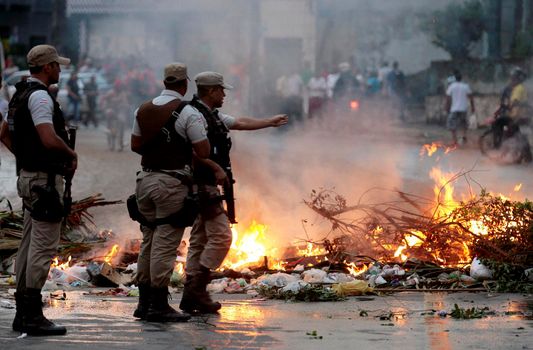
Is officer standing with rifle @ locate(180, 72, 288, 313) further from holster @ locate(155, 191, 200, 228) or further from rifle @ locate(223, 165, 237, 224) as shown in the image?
holster @ locate(155, 191, 200, 228)

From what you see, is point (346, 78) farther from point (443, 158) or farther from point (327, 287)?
point (327, 287)

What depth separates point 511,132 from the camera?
20.8 meters

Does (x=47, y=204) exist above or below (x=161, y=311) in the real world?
above

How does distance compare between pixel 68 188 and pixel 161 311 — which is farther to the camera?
pixel 161 311

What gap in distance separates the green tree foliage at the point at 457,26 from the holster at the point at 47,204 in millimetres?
13182

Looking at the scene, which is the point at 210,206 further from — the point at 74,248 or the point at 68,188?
the point at 74,248

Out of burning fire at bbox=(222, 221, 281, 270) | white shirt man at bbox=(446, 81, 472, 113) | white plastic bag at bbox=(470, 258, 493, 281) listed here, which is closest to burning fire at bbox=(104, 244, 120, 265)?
burning fire at bbox=(222, 221, 281, 270)

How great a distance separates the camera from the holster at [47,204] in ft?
24.5

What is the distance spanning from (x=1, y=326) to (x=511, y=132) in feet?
46.4

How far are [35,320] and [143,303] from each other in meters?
0.94

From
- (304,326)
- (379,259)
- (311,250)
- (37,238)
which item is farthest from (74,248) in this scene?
(304,326)

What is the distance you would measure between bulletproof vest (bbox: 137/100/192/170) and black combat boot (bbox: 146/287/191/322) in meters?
0.80

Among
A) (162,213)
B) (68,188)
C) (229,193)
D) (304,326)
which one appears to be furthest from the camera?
(229,193)

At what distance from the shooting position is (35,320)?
7.49 meters
